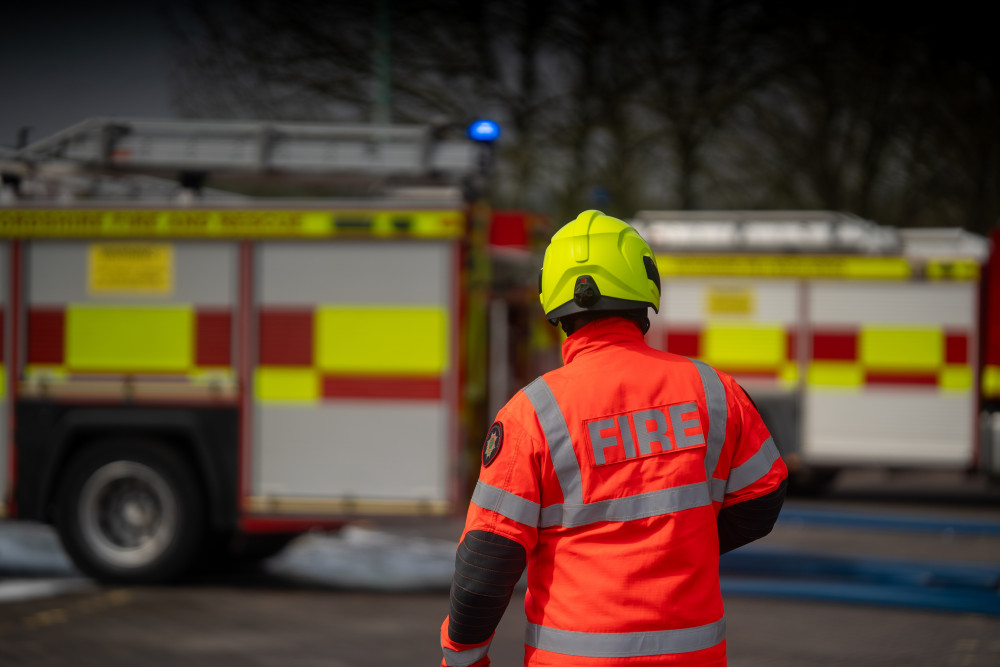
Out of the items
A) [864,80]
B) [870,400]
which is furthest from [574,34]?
[870,400]

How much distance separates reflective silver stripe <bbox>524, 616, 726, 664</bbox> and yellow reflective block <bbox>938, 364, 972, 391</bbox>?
8.95 m

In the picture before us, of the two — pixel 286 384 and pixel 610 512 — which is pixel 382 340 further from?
pixel 610 512

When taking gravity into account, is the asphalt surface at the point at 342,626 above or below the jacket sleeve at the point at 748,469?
below

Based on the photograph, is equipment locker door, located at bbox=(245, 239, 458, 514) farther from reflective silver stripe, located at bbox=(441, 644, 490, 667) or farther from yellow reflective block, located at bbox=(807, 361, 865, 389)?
yellow reflective block, located at bbox=(807, 361, 865, 389)

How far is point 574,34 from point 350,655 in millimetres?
11986

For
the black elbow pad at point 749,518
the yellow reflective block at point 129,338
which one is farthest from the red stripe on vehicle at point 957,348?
the black elbow pad at point 749,518

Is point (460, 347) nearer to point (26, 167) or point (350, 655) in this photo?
point (350, 655)

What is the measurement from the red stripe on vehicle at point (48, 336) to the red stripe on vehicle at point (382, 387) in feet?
5.11

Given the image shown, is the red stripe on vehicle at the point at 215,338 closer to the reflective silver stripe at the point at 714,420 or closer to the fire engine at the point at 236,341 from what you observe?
the fire engine at the point at 236,341

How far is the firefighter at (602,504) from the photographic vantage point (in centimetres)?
219

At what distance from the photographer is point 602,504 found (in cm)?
222

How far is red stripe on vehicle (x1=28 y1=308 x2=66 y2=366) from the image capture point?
23.2ft

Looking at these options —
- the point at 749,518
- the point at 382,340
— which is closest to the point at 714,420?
the point at 749,518

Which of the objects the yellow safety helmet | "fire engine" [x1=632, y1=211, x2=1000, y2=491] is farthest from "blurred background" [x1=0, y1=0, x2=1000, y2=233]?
the yellow safety helmet
